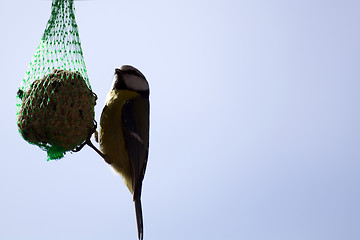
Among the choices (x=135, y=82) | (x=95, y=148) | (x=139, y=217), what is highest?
(x=135, y=82)

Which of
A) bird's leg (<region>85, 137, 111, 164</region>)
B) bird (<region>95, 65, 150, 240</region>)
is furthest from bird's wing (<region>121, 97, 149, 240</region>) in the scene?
bird's leg (<region>85, 137, 111, 164</region>)

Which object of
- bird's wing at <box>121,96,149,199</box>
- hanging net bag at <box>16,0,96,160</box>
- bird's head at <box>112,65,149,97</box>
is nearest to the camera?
hanging net bag at <box>16,0,96,160</box>

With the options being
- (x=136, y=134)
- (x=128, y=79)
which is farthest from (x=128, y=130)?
(x=128, y=79)

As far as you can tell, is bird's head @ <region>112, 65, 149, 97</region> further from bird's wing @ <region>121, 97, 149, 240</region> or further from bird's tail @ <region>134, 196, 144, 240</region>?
bird's tail @ <region>134, 196, 144, 240</region>

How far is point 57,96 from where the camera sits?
245 centimetres

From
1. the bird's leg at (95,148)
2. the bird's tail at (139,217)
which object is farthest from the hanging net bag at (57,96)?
the bird's tail at (139,217)

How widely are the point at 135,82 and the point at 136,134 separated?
33 cm

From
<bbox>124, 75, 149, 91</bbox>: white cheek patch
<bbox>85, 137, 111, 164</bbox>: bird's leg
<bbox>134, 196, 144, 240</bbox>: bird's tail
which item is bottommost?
<bbox>134, 196, 144, 240</bbox>: bird's tail

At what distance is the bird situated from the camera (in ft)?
9.42

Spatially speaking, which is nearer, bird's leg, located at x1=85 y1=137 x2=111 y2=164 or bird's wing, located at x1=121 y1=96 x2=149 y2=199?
bird's leg, located at x1=85 y1=137 x2=111 y2=164

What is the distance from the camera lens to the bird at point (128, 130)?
9.42 feet

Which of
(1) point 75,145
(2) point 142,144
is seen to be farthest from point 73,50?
(2) point 142,144

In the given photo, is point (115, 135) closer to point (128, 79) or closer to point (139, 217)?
point (128, 79)

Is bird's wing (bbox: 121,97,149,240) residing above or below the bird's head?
below
